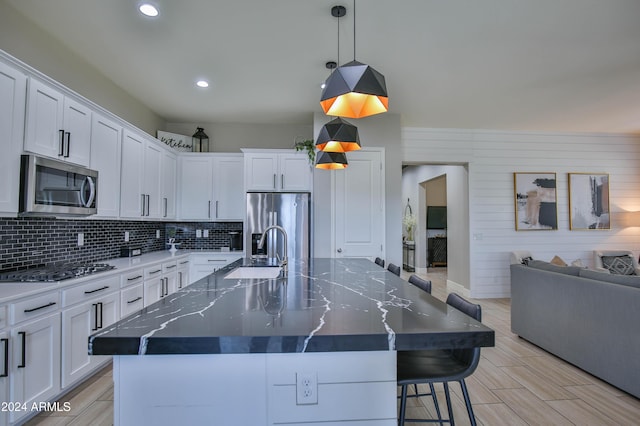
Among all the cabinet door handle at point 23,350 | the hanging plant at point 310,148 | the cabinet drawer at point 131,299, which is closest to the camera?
the cabinet door handle at point 23,350

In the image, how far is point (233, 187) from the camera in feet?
15.3

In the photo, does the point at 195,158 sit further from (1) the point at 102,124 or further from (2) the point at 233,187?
(1) the point at 102,124

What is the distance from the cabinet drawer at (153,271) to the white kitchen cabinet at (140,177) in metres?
0.60

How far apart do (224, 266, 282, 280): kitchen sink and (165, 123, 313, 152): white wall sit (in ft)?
9.73

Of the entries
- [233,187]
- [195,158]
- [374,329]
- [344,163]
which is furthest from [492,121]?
[374,329]

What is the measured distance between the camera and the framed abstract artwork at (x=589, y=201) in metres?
5.42

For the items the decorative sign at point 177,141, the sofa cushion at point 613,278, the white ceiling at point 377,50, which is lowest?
the sofa cushion at point 613,278

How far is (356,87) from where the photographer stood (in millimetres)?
1533

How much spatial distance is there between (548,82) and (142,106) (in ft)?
16.4

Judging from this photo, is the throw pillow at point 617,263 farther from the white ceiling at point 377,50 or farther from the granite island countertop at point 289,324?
the granite island countertop at point 289,324

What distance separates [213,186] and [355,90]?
356cm

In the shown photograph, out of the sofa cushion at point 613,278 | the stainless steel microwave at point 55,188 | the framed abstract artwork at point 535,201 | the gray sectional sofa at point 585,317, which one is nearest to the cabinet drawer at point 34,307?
the stainless steel microwave at point 55,188

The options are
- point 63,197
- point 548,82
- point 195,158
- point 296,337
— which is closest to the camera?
point 296,337

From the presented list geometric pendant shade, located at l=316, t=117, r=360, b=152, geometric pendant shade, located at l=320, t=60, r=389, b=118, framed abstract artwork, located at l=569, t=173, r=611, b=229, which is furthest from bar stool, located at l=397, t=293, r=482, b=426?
framed abstract artwork, located at l=569, t=173, r=611, b=229
